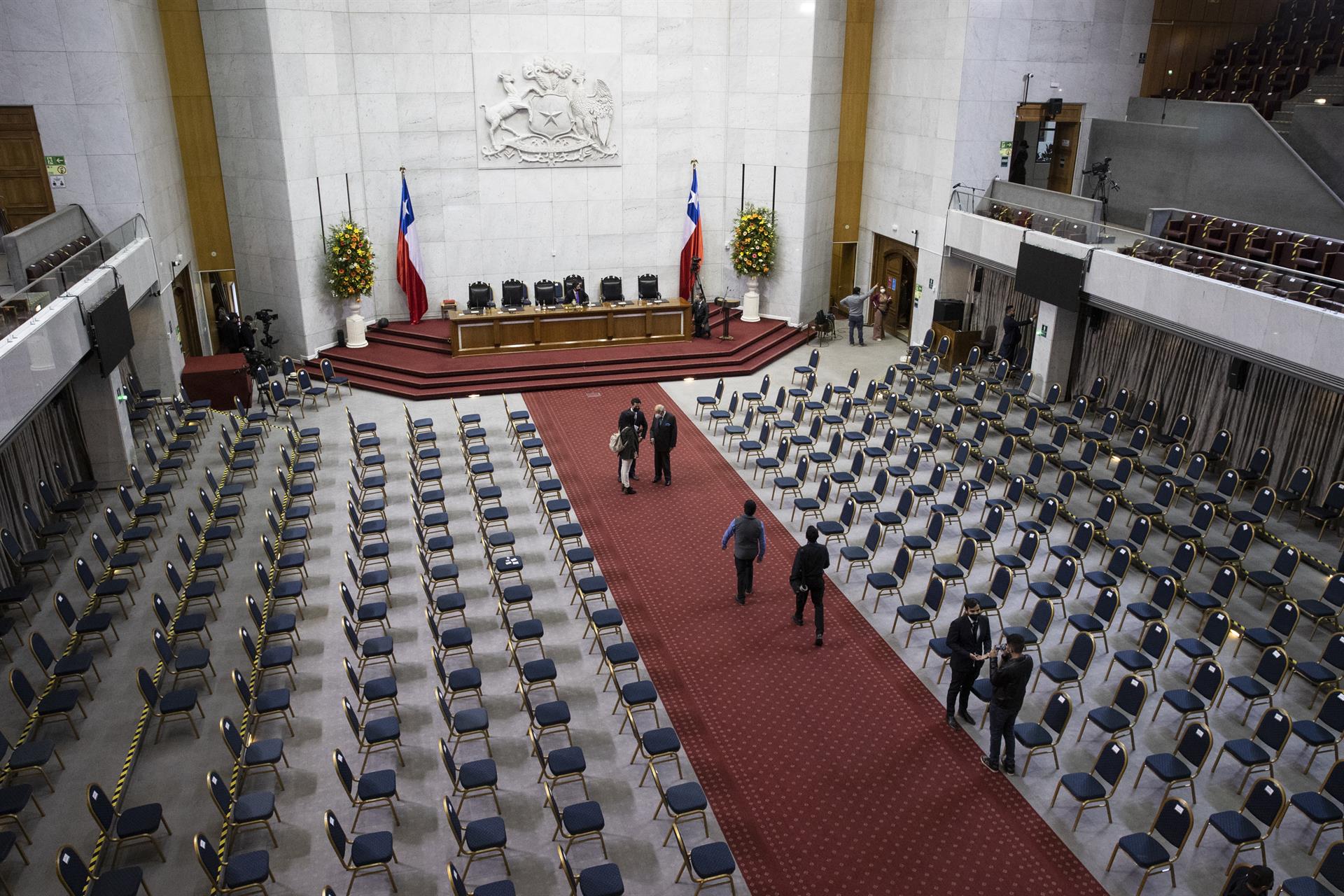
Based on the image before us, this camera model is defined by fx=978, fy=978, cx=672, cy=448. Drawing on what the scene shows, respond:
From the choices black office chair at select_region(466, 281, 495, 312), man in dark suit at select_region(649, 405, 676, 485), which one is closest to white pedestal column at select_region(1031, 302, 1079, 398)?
man in dark suit at select_region(649, 405, 676, 485)

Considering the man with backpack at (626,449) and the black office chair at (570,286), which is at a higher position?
the black office chair at (570,286)

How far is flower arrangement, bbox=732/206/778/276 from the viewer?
23828mm

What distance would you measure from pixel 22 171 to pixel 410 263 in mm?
7923

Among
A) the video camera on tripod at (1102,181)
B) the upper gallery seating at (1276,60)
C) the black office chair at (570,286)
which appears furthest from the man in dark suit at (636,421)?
the upper gallery seating at (1276,60)

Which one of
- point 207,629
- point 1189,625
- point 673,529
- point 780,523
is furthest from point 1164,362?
point 207,629

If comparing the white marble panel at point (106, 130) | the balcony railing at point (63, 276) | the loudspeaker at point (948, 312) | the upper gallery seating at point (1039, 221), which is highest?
the white marble panel at point (106, 130)

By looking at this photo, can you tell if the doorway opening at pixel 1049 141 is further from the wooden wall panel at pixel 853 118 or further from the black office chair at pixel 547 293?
the black office chair at pixel 547 293

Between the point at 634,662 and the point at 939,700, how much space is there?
11.2 ft

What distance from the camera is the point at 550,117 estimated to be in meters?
23.1

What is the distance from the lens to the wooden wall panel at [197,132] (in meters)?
20.4

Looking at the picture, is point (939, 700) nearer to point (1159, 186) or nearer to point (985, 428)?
point (985, 428)

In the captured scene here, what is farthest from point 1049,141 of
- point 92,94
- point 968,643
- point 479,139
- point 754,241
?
point 92,94

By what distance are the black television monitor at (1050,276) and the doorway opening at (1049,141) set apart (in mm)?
3825

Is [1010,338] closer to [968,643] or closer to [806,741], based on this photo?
[968,643]
